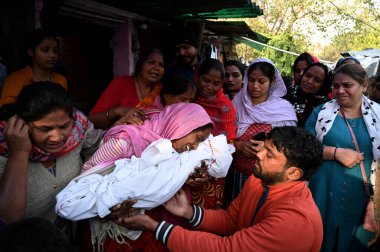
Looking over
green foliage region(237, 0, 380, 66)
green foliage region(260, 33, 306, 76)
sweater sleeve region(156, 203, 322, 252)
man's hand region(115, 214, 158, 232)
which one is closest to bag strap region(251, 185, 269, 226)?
sweater sleeve region(156, 203, 322, 252)

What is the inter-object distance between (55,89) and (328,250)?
8.87 ft

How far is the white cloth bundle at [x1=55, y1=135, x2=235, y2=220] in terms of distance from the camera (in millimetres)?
1562

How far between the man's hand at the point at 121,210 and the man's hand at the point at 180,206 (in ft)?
0.90

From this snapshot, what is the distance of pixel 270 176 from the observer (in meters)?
1.90

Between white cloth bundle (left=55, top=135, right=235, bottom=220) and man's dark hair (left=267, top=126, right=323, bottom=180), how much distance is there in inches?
19.8

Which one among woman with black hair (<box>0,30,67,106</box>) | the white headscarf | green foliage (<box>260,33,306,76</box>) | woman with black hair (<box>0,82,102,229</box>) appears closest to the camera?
woman with black hair (<box>0,82,102,229</box>)

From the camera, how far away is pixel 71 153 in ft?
6.20

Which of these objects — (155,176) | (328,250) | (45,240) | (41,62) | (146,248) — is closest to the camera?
(45,240)

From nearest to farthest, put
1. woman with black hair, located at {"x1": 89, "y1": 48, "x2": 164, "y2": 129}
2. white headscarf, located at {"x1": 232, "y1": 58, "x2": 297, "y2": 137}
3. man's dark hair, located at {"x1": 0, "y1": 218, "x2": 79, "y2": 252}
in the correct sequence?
man's dark hair, located at {"x1": 0, "y1": 218, "x2": 79, "y2": 252}
woman with black hair, located at {"x1": 89, "y1": 48, "x2": 164, "y2": 129}
white headscarf, located at {"x1": 232, "y1": 58, "x2": 297, "y2": 137}

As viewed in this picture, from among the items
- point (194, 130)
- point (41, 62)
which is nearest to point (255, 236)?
point (194, 130)

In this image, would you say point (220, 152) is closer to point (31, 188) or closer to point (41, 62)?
point (31, 188)

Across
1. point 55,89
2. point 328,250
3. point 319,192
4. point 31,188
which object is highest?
point 55,89

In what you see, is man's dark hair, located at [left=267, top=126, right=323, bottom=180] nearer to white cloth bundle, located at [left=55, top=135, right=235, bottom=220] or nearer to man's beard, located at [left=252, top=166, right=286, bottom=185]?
man's beard, located at [left=252, top=166, right=286, bottom=185]


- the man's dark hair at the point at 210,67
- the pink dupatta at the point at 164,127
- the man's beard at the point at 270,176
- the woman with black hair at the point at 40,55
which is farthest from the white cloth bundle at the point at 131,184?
the woman with black hair at the point at 40,55
